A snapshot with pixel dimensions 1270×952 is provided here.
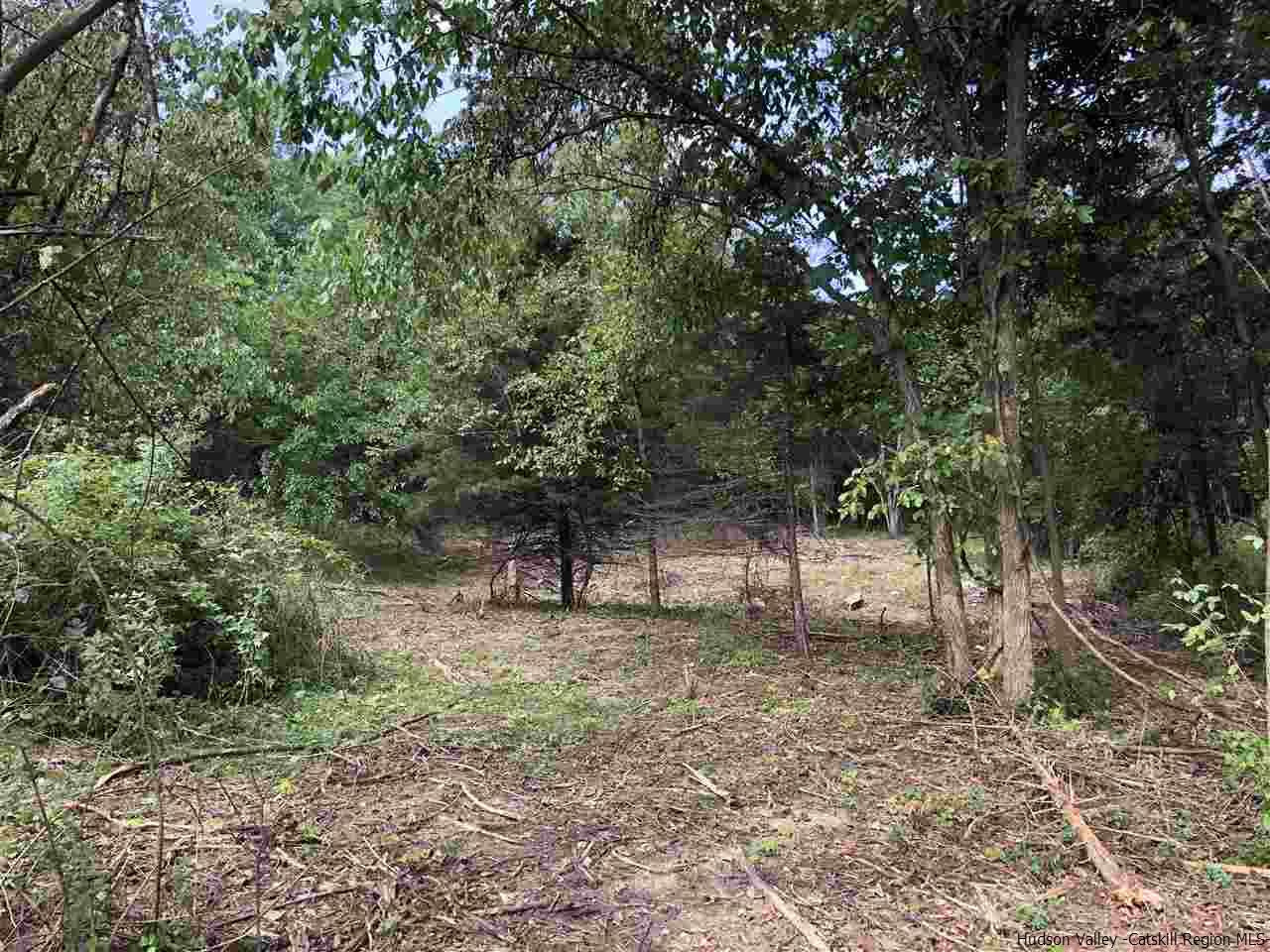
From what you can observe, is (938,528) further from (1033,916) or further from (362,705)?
(362,705)

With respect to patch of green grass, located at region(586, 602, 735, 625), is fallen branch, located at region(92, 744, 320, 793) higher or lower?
higher

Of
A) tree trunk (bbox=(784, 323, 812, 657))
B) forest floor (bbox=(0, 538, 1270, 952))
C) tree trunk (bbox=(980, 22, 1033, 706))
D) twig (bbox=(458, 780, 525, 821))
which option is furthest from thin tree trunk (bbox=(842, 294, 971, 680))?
twig (bbox=(458, 780, 525, 821))

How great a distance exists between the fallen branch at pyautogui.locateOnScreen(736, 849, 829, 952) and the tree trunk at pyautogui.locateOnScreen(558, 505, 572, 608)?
7965mm

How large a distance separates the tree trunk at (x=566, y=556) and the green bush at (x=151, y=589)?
471 cm

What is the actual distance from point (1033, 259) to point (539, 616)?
24.1 feet

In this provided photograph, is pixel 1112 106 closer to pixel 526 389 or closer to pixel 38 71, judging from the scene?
pixel 526 389

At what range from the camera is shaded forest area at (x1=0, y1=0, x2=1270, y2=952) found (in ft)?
9.68

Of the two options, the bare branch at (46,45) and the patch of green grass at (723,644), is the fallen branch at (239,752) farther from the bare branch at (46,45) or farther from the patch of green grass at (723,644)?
the patch of green grass at (723,644)

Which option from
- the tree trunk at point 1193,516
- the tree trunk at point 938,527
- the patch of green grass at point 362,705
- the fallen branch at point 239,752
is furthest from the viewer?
the tree trunk at point 1193,516

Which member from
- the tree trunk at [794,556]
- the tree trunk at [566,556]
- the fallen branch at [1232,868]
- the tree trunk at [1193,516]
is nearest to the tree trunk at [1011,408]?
the fallen branch at [1232,868]

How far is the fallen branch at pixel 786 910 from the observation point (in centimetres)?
261

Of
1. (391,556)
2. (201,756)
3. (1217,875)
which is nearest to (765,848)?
(1217,875)

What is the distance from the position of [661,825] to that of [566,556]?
25.7 feet

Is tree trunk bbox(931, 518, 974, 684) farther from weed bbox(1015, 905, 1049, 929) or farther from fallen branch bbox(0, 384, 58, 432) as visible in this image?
fallen branch bbox(0, 384, 58, 432)
